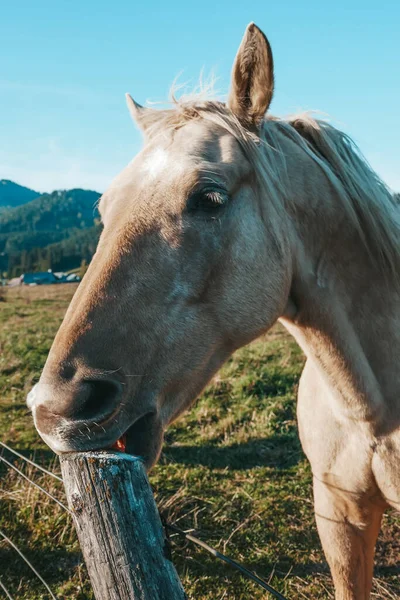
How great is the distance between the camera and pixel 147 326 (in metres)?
1.85

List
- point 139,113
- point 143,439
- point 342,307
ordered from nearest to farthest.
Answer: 1. point 143,439
2. point 342,307
3. point 139,113

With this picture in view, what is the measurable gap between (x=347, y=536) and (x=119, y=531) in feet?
6.14

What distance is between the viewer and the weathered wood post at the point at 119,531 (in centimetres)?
139

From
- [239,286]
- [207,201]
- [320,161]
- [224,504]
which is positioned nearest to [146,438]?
[239,286]

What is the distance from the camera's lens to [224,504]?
4.41 meters

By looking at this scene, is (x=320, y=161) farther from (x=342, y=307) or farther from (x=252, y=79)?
(x=342, y=307)

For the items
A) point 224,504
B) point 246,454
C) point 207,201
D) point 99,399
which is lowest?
point 224,504

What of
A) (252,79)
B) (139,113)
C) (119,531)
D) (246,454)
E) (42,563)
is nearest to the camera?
(119,531)

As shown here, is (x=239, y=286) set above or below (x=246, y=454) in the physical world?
above

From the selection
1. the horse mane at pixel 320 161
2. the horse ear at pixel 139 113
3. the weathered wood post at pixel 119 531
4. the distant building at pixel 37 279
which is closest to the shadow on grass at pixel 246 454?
the horse mane at pixel 320 161

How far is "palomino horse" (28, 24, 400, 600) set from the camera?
5.75ft

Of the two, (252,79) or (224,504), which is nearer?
(252,79)

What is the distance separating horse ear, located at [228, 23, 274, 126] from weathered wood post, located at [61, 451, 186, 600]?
1627 millimetres

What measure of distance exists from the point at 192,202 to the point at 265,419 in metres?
4.52
